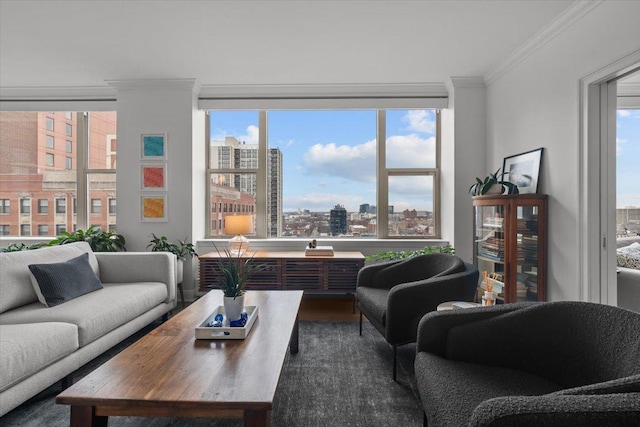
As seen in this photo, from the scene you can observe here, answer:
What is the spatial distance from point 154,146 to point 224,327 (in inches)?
119

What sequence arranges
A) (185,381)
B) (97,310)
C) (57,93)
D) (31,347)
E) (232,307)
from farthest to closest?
(57,93), (97,310), (232,307), (31,347), (185,381)

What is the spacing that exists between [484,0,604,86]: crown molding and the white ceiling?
0.06 meters

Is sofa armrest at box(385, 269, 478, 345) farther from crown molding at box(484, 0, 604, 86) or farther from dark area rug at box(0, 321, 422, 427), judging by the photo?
crown molding at box(484, 0, 604, 86)

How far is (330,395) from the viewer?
6.30 feet

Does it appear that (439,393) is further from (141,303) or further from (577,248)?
(141,303)

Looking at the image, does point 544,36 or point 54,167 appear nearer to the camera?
point 544,36

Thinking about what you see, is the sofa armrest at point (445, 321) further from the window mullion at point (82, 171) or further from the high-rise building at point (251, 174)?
Result: the window mullion at point (82, 171)

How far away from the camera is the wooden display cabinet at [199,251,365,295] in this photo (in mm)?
3676

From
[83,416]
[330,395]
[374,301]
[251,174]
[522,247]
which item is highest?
[251,174]

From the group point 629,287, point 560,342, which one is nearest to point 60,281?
point 560,342

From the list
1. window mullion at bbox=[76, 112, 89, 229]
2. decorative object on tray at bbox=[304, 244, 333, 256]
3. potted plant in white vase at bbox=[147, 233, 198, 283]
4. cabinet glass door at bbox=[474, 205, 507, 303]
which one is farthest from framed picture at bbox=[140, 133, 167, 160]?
cabinet glass door at bbox=[474, 205, 507, 303]

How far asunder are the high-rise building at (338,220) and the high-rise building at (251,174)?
68 centimetres

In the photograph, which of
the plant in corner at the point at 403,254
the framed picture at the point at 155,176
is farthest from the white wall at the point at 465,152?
the framed picture at the point at 155,176

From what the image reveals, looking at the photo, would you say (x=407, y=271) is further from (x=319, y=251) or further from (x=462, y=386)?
(x=462, y=386)
